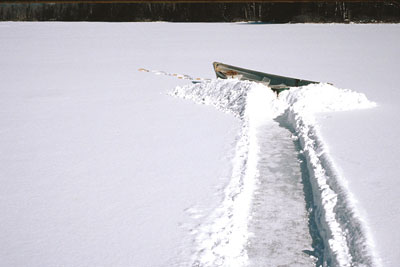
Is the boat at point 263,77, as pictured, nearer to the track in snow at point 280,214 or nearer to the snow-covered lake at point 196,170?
the snow-covered lake at point 196,170

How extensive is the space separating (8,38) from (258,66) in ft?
51.2

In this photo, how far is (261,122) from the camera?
863 centimetres

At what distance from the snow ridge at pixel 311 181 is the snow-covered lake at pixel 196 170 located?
0.02 m

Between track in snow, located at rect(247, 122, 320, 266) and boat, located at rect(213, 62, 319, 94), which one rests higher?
boat, located at rect(213, 62, 319, 94)

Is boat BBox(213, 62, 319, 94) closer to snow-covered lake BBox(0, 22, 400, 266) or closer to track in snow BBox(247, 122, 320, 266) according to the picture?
snow-covered lake BBox(0, 22, 400, 266)

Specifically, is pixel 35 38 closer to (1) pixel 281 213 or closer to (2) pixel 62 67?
(2) pixel 62 67

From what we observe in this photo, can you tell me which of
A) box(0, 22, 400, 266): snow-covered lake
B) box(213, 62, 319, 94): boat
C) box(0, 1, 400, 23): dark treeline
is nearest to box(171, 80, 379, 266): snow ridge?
box(0, 22, 400, 266): snow-covered lake

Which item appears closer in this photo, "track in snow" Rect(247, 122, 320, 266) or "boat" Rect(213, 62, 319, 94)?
"track in snow" Rect(247, 122, 320, 266)

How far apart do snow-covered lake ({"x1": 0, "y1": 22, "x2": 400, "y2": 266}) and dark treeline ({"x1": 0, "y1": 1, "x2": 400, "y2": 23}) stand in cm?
1413

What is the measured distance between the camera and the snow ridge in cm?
390

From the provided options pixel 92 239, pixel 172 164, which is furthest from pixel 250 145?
pixel 92 239

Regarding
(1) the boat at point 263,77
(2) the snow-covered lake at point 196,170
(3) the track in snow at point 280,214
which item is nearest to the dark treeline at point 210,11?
(2) the snow-covered lake at point 196,170

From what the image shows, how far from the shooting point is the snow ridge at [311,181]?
3898 millimetres

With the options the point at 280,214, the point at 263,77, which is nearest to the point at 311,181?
the point at 280,214
